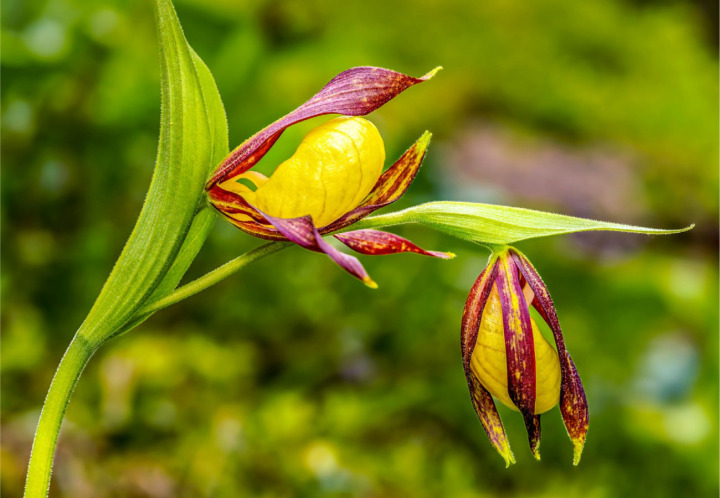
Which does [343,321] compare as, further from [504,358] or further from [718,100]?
[718,100]

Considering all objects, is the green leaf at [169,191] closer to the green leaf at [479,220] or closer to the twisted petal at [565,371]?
the green leaf at [479,220]

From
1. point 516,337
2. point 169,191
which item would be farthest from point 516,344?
point 169,191

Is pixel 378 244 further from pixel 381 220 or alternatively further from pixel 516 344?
pixel 516 344

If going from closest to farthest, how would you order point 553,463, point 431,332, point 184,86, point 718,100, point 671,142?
point 184,86, point 553,463, point 431,332, point 671,142, point 718,100

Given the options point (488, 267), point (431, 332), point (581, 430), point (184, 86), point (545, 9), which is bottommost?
point (545, 9)

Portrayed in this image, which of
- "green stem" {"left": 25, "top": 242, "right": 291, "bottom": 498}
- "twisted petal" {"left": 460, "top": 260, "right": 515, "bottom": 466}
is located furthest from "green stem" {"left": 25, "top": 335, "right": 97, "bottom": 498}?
"twisted petal" {"left": 460, "top": 260, "right": 515, "bottom": 466}

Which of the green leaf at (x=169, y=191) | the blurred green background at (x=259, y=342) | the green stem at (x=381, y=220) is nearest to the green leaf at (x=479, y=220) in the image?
the green stem at (x=381, y=220)

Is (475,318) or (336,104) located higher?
(336,104)

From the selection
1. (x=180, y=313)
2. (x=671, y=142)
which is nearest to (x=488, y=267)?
(x=180, y=313)
